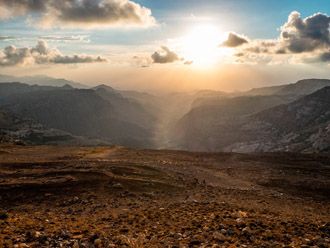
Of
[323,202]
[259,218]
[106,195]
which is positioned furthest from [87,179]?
[323,202]

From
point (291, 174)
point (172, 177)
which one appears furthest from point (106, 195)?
point (291, 174)

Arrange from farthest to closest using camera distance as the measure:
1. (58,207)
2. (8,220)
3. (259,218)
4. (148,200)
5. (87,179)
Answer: (87,179) < (148,200) < (58,207) < (259,218) < (8,220)

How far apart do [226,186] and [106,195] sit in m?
15.3

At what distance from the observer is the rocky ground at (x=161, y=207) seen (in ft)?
59.8

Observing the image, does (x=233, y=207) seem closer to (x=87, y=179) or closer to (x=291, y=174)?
(x=87, y=179)

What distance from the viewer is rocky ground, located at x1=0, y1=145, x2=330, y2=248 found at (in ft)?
59.8

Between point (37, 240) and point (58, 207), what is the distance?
973 centimetres

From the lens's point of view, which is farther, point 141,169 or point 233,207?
point 141,169

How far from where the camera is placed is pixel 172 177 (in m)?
43.1

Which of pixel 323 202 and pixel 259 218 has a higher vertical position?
pixel 259 218

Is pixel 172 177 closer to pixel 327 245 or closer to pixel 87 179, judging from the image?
pixel 87 179

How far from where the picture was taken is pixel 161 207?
2716 cm

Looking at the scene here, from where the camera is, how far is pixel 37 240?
17.2 metres

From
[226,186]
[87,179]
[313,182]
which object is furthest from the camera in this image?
[313,182]
